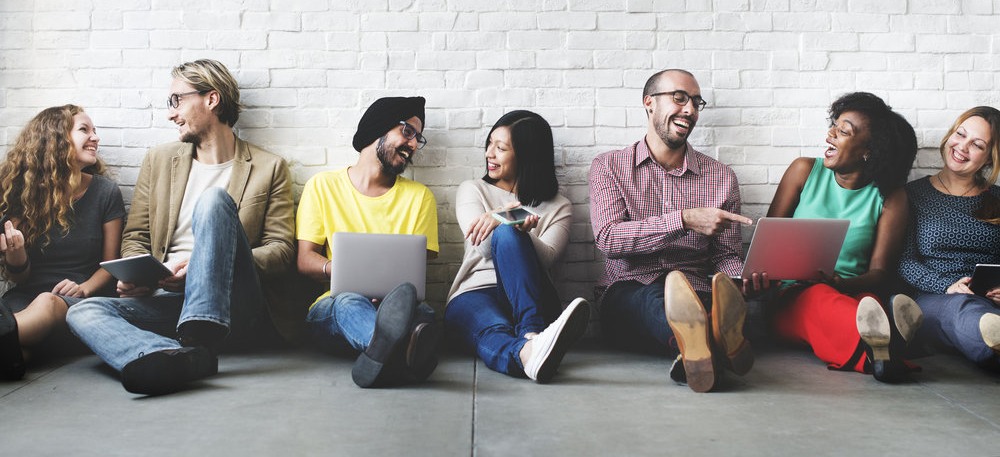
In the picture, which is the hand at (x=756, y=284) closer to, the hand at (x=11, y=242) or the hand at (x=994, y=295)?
the hand at (x=994, y=295)

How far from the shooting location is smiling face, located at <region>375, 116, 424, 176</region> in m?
3.20

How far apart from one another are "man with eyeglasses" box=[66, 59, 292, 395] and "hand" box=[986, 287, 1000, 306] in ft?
8.83

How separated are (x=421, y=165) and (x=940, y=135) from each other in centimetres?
249

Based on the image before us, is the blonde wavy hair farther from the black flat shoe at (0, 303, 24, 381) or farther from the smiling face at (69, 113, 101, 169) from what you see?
the black flat shoe at (0, 303, 24, 381)

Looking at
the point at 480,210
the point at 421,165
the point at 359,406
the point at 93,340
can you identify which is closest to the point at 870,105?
the point at 480,210

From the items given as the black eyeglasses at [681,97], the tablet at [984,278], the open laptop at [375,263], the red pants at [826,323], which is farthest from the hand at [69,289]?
the tablet at [984,278]

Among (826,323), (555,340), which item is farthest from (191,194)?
(826,323)

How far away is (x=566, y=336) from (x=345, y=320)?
0.80 metres

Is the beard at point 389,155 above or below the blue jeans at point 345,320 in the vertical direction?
above

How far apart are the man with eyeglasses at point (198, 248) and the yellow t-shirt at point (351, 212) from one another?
12cm

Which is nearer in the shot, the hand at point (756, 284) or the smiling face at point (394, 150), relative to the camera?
the hand at point (756, 284)

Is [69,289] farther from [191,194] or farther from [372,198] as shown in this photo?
[372,198]

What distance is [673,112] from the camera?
322cm

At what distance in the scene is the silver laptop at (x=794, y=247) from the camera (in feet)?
8.92
